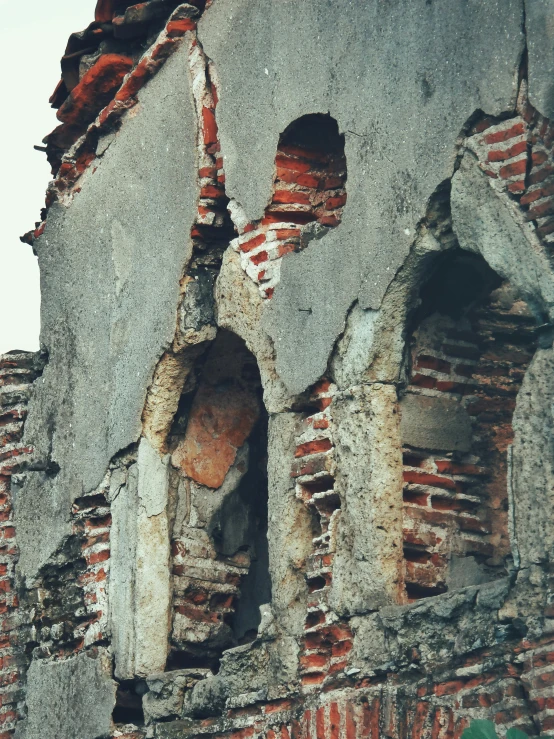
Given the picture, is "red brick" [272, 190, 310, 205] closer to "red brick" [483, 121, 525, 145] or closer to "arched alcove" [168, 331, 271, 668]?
"arched alcove" [168, 331, 271, 668]

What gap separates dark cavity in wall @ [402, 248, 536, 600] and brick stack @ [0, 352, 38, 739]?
273cm

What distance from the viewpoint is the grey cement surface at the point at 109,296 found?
761cm

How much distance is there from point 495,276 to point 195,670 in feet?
7.23

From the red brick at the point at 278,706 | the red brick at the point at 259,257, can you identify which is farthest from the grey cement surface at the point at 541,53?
the red brick at the point at 278,706

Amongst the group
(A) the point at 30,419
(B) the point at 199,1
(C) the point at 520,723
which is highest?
(B) the point at 199,1

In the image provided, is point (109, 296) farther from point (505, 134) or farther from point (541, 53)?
point (541, 53)

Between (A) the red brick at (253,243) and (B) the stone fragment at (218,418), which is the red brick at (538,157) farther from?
(B) the stone fragment at (218,418)

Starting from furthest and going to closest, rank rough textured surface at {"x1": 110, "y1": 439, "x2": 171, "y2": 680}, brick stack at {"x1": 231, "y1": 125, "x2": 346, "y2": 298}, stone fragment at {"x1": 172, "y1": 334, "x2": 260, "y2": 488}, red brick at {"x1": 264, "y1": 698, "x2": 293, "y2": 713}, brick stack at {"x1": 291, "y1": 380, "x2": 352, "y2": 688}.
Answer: stone fragment at {"x1": 172, "y1": 334, "x2": 260, "y2": 488} → rough textured surface at {"x1": 110, "y1": 439, "x2": 171, "y2": 680} → brick stack at {"x1": 231, "y1": 125, "x2": 346, "y2": 298} → red brick at {"x1": 264, "y1": 698, "x2": 293, "y2": 713} → brick stack at {"x1": 291, "y1": 380, "x2": 352, "y2": 688}

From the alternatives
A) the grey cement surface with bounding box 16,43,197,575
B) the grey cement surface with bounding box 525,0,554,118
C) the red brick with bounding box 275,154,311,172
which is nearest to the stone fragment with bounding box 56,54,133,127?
the grey cement surface with bounding box 16,43,197,575

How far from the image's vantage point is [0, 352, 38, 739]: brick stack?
8258mm

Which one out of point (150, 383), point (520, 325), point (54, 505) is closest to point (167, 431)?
point (150, 383)

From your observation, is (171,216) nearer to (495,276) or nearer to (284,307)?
(284,307)

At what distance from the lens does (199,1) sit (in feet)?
25.3

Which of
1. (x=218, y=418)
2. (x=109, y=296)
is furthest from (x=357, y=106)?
(x=109, y=296)
